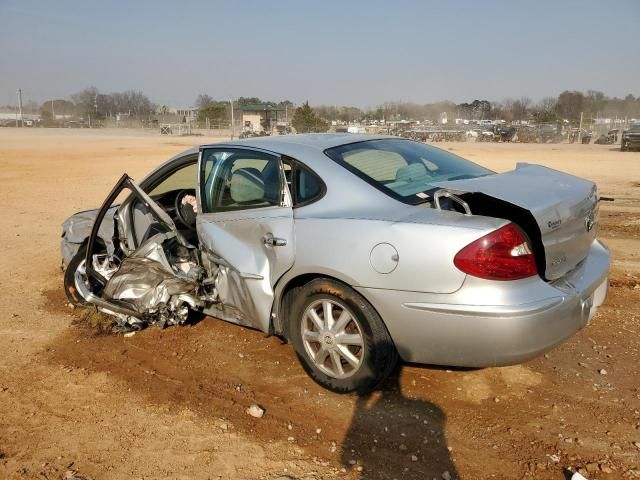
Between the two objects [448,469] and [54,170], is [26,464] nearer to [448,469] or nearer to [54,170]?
[448,469]

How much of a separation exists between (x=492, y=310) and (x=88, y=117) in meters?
94.4

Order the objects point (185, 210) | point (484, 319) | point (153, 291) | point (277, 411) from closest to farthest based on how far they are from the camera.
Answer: point (484, 319) → point (277, 411) → point (153, 291) → point (185, 210)

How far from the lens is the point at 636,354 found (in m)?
4.14

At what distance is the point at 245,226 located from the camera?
3.91m

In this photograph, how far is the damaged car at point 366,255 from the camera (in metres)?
2.96

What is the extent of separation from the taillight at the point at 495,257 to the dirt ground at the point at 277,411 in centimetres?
94

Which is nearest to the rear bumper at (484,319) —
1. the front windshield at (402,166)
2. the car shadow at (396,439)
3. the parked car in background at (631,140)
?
the car shadow at (396,439)

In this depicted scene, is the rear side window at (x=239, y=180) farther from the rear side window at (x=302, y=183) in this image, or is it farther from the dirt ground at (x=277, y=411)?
the dirt ground at (x=277, y=411)

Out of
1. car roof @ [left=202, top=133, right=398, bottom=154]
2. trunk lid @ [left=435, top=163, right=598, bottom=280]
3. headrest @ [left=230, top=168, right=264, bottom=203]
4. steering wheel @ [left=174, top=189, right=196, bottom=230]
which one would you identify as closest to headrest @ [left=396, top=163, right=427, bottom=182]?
trunk lid @ [left=435, top=163, right=598, bottom=280]

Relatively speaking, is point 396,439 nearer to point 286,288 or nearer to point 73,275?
point 286,288

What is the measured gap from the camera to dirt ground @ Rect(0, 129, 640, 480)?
2918mm

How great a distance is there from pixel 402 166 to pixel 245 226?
A: 116 cm

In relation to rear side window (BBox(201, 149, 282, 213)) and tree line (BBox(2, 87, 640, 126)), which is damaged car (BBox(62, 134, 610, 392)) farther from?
tree line (BBox(2, 87, 640, 126))

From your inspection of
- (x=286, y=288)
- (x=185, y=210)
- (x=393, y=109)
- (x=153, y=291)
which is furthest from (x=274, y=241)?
(x=393, y=109)
